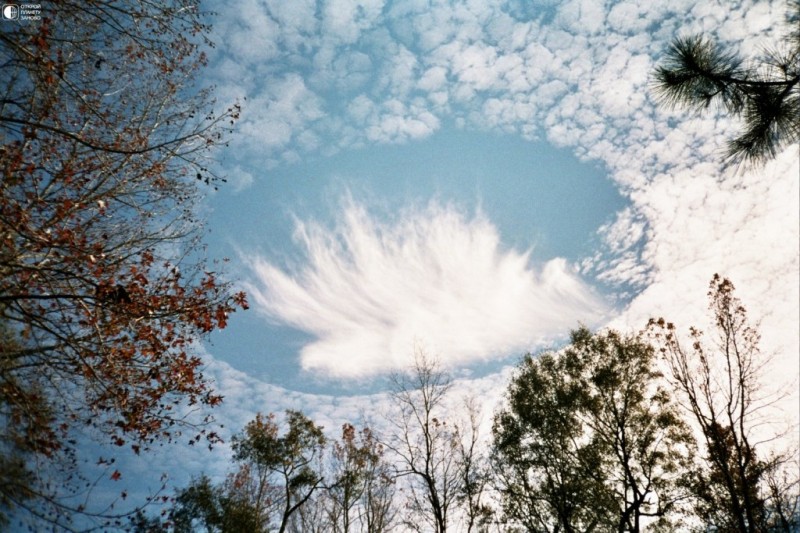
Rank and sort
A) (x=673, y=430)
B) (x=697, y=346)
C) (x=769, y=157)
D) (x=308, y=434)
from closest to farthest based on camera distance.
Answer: (x=769, y=157), (x=697, y=346), (x=673, y=430), (x=308, y=434)

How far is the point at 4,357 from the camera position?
5.06 m

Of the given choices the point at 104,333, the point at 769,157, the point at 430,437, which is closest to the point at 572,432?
the point at 430,437

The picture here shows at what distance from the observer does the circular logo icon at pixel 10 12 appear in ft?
14.9

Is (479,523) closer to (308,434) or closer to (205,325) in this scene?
(308,434)

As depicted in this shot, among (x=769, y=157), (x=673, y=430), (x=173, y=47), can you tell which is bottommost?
(x=673, y=430)

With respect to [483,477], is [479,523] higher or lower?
lower

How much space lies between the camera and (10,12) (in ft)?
15.2

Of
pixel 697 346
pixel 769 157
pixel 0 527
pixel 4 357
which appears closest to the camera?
pixel 0 527

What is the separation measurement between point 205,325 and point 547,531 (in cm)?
1705

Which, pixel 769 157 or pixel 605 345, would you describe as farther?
pixel 605 345

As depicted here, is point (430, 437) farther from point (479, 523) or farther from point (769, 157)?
point (769, 157)

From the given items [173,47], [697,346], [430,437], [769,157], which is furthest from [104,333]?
[697,346]

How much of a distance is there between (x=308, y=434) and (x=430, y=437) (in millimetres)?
10534

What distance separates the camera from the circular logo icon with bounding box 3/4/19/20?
4543 millimetres
